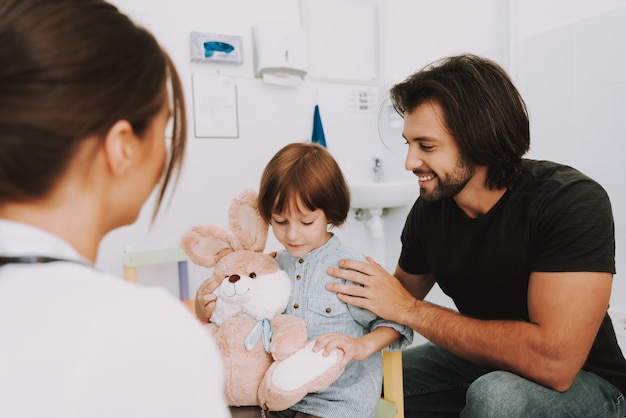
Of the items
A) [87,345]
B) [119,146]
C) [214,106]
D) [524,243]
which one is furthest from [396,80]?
[87,345]

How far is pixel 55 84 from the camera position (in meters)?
0.42

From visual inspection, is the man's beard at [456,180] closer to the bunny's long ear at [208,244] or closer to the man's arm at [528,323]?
the man's arm at [528,323]

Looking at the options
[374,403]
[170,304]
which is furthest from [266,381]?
[170,304]

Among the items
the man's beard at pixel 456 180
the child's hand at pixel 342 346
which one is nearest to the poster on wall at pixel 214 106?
the man's beard at pixel 456 180

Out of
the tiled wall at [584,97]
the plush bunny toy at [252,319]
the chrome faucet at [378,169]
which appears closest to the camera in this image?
the plush bunny toy at [252,319]

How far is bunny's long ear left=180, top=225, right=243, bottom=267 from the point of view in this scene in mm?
1115

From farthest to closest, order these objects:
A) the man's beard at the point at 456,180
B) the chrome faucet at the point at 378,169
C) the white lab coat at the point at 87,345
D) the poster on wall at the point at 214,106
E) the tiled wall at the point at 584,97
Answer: the chrome faucet at the point at 378,169 → the poster on wall at the point at 214,106 → the tiled wall at the point at 584,97 → the man's beard at the point at 456,180 → the white lab coat at the point at 87,345

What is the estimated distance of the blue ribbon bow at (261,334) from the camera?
100 centimetres

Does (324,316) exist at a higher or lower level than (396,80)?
lower

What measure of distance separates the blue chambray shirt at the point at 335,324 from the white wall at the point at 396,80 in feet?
2.26

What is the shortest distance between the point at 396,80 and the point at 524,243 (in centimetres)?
158

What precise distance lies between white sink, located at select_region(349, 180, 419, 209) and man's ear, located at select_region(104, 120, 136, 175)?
185 centimetres

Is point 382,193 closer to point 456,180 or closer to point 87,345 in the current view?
point 456,180

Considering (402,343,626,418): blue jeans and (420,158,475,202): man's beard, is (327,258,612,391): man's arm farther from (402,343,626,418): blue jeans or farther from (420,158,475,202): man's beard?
(420,158,475,202): man's beard
